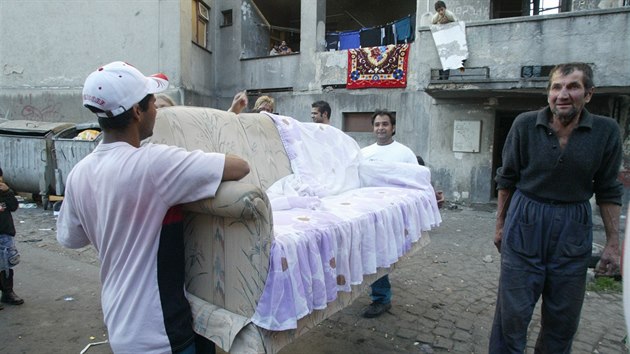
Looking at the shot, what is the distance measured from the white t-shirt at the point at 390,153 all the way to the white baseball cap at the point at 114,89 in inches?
104

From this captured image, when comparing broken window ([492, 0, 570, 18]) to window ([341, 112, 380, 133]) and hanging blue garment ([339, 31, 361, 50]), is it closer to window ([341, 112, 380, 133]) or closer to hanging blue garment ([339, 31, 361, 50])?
hanging blue garment ([339, 31, 361, 50])

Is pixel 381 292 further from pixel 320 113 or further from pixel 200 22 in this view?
pixel 200 22

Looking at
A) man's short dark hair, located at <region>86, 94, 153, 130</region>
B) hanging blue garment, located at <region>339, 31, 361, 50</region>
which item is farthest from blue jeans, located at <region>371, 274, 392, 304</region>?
hanging blue garment, located at <region>339, 31, 361, 50</region>

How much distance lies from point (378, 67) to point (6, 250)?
32.5 ft

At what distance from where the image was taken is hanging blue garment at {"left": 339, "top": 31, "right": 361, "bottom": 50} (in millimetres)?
12219

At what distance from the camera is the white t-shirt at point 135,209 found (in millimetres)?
1434

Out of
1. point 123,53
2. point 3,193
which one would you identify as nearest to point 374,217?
point 3,193

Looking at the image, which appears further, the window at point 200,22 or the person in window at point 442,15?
the window at point 200,22

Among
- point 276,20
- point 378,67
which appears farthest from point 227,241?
point 276,20

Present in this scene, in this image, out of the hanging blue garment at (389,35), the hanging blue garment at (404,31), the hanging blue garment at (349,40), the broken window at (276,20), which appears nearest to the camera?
the hanging blue garment at (404,31)

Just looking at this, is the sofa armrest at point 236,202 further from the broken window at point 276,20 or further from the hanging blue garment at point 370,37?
the broken window at point 276,20

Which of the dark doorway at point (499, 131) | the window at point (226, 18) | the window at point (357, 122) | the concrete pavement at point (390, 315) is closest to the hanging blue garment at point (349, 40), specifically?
the window at point (357, 122)

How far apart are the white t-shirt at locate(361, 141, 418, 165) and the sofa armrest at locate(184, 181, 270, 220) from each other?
7.87ft

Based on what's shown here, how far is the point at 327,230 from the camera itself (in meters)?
1.97
